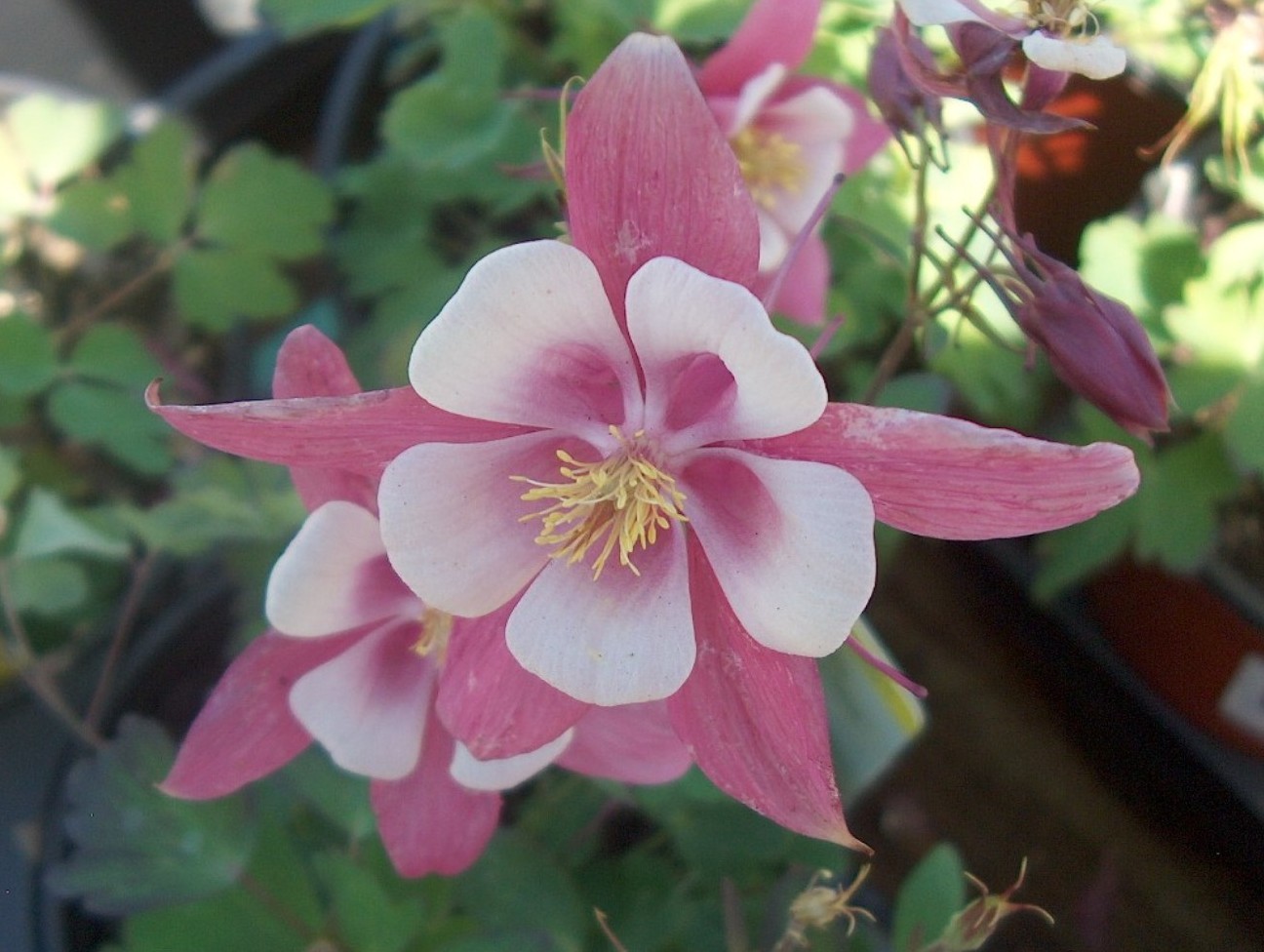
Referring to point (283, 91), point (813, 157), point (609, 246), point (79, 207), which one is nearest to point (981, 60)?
point (609, 246)

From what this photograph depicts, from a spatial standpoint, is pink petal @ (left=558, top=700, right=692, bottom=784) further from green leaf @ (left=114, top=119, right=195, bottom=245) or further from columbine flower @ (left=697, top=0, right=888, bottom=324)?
green leaf @ (left=114, top=119, right=195, bottom=245)

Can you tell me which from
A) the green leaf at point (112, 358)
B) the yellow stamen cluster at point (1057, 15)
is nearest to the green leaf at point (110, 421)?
the green leaf at point (112, 358)

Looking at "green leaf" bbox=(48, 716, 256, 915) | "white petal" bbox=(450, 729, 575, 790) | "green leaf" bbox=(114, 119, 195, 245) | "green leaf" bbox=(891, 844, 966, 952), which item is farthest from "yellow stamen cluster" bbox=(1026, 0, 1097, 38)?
"green leaf" bbox=(114, 119, 195, 245)

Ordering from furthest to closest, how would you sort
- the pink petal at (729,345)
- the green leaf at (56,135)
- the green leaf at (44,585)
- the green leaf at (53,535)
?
the green leaf at (56,135), the green leaf at (44,585), the green leaf at (53,535), the pink petal at (729,345)

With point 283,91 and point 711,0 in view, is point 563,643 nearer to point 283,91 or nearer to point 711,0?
point 711,0

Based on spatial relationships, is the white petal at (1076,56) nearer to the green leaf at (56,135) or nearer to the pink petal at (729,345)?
the pink petal at (729,345)

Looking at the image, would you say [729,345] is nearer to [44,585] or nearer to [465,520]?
[465,520]
